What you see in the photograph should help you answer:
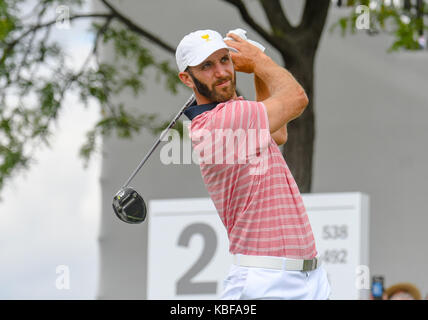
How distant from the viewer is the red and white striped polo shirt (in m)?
2.48

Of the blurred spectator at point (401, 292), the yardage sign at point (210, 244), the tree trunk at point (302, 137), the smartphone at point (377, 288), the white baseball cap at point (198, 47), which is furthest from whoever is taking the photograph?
the tree trunk at point (302, 137)

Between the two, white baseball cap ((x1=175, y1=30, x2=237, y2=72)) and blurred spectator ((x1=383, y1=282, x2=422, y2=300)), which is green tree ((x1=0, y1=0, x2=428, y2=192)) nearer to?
blurred spectator ((x1=383, y1=282, x2=422, y2=300))

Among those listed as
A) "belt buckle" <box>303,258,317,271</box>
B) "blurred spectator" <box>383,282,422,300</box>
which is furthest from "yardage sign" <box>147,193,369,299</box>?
"belt buckle" <box>303,258,317,271</box>

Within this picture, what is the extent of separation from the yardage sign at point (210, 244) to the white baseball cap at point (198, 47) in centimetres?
325

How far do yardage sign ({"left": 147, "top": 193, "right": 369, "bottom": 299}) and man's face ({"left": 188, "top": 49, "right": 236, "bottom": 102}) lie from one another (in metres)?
3.23

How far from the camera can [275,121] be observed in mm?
2551

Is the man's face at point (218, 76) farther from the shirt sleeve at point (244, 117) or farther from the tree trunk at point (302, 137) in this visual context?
the tree trunk at point (302, 137)

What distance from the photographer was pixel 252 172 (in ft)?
8.36

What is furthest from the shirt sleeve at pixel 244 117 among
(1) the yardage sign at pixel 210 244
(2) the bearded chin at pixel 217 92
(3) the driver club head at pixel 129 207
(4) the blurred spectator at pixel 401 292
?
(4) the blurred spectator at pixel 401 292

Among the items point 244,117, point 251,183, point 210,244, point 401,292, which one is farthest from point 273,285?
point 401,292

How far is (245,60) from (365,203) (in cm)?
339

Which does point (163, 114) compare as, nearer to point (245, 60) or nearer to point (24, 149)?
point (24, 149)

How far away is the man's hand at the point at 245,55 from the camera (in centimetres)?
266

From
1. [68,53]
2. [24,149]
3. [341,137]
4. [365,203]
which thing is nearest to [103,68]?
[68,53]
